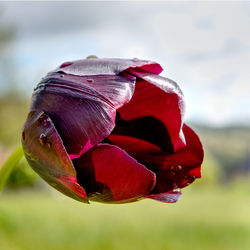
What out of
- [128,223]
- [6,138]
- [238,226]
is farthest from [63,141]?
[6,138]

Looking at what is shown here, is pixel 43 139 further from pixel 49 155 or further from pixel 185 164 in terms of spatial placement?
pixel 185 164

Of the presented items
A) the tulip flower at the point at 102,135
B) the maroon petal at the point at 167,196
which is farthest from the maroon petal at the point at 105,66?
the maroon petal at the point at 167,196

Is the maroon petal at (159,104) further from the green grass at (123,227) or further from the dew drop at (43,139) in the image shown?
the green grass at (123,227)

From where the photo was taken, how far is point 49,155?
1.18 ft

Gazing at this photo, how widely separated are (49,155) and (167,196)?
115 mm

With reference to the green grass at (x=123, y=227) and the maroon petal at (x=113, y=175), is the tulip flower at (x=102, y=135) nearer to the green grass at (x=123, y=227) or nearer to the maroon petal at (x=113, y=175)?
the maroon petal at (x=113, y=175)

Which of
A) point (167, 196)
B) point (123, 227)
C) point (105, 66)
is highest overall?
point (105, 66)

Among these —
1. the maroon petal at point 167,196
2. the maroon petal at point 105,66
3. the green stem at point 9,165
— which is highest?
the maroon petal at point 105,66

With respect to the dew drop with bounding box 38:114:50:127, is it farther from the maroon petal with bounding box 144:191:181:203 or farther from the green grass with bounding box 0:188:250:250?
the green grass with bounding box 0:188:250:250

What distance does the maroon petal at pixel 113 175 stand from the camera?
0.36 m

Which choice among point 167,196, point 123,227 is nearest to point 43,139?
point 167,196

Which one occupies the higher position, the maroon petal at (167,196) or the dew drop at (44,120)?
the dew drop at (44,120)

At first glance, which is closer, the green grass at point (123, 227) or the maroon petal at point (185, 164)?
the maroon petal at point (185, 164)

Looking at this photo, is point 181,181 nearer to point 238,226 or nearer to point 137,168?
point 137,168
